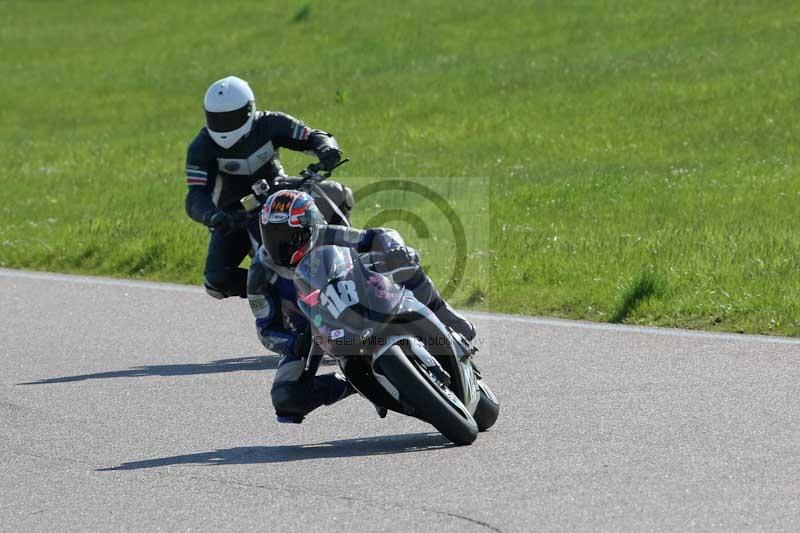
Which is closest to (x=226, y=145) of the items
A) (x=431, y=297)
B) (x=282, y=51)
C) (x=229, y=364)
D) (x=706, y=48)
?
(x=229, y=364)

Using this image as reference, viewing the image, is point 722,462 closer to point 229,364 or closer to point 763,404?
point 763,404

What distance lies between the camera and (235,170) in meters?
10.0

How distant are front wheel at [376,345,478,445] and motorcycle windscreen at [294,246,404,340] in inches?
8.4

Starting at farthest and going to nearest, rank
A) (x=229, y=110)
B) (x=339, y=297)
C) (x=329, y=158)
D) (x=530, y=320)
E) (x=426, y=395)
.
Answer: (x=530, y=320), (x=229, y=110), (x=329, y=158), (x=339, y=297), (x=426, y=395)

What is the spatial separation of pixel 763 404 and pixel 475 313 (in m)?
3.65

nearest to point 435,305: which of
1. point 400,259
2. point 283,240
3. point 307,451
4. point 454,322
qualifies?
point 454,322

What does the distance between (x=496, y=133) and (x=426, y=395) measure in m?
14.3

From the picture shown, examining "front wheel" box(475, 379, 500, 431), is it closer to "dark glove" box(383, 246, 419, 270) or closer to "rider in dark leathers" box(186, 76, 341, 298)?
"dark glove" box(383, 246, 419, 270)

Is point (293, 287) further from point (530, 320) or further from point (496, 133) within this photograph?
point (496, 133)

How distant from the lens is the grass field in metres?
11.8

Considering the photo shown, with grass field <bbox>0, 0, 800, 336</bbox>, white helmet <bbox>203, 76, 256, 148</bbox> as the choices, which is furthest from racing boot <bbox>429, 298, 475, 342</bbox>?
grass field <bbox>0, 0, 800, 336</bbox>

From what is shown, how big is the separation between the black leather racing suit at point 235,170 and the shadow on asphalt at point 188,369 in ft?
2.03

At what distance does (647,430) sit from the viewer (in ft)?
23.2

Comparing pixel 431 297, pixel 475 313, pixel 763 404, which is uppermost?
pixel 431 297
